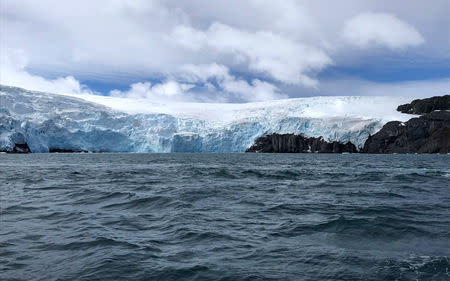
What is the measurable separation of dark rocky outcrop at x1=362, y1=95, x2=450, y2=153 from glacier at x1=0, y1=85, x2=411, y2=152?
3704mm

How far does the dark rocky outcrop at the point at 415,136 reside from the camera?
9894 cm

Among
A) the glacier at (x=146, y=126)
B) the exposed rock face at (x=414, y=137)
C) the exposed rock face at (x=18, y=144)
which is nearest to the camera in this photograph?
the exposed rock face at (x=18, y=144)

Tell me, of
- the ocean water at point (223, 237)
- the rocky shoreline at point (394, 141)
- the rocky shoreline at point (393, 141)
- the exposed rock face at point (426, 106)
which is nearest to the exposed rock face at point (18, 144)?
the rocky shoreline at point (393, 141)

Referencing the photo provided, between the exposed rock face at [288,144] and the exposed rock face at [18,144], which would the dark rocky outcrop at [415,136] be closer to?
the exposed rock face at [288,144]

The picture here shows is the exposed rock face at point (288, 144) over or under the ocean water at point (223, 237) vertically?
over

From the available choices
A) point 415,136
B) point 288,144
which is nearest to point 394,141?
point 415,136

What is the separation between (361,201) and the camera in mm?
14977

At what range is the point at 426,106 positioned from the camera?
112812 mm

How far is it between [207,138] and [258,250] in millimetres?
82552

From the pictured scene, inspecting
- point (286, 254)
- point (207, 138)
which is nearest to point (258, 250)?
point (286, 254)

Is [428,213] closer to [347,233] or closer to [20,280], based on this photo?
[347,233]

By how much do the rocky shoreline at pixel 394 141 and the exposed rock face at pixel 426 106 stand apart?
1.59 meters

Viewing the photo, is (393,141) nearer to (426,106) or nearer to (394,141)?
(394,141)

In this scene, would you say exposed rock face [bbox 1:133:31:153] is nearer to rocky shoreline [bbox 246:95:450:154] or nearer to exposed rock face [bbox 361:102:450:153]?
rocky shoreline [bbox 246:95:450:154]
